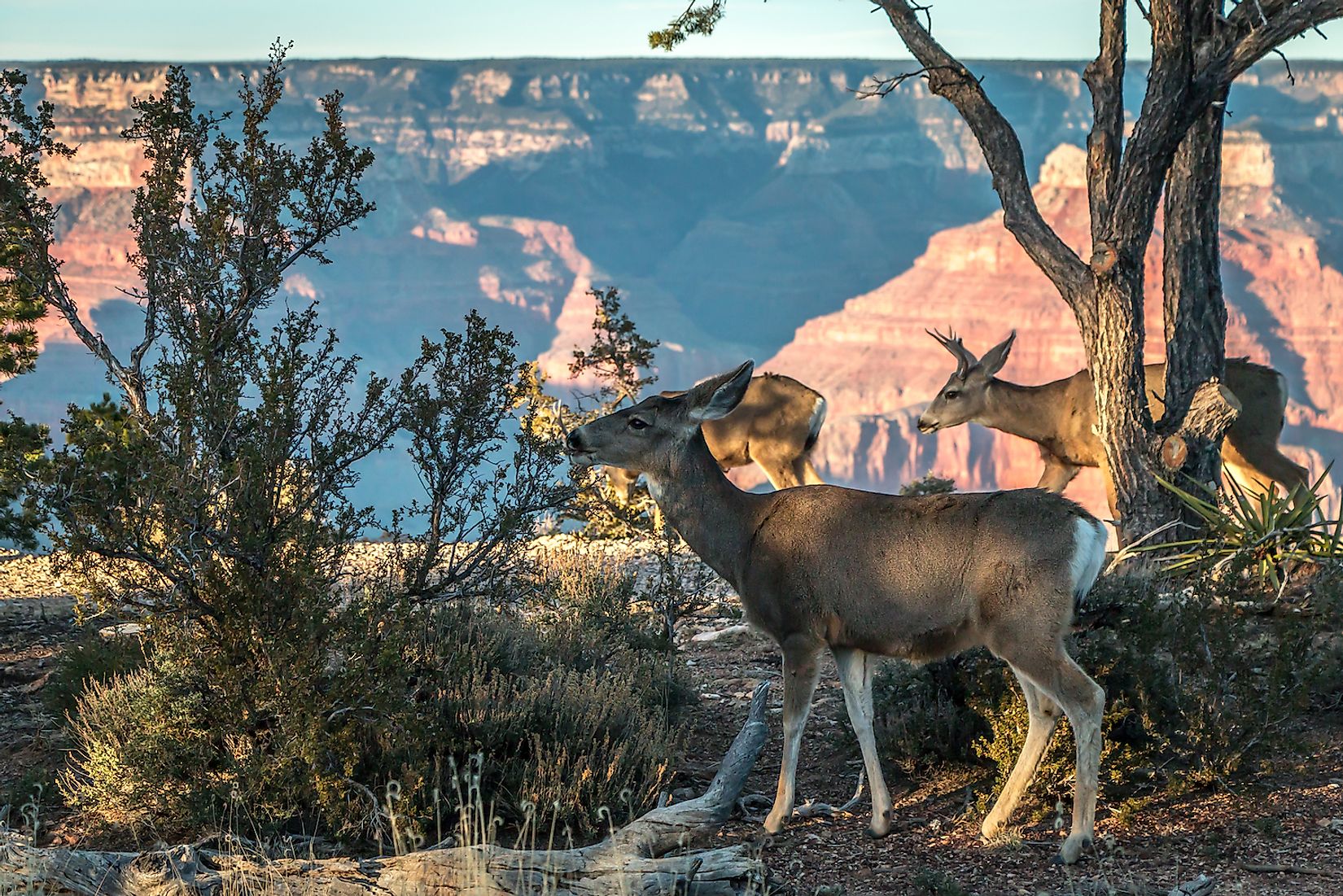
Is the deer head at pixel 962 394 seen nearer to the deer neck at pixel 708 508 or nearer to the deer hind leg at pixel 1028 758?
the deer neck at pixel 708 508

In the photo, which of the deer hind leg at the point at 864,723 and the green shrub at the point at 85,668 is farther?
the green shrub at the point at 85,668

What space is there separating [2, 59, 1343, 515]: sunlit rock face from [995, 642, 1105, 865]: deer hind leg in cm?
11814

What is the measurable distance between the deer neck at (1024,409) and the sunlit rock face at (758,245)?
357 feet

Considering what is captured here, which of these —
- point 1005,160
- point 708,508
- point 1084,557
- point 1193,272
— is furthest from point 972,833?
point 1193,272

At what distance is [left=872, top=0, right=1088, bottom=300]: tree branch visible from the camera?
10953 millimetres

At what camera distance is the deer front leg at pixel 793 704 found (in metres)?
6.74

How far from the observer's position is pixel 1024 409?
15.2 metres

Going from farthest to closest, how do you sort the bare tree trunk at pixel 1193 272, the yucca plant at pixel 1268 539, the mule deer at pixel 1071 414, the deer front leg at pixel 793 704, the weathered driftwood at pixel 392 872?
the mule deer at pixel 1071 414, the bare tree trunk at pixel 1193 272, the yucca plant at pixel 1268 539, the deer front leg at pixel 793 704, the weathered driftwood at pixel 392 872

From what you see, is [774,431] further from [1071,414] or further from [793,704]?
[793,704]

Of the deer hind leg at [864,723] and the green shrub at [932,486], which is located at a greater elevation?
the deer hind leg at [864,723]

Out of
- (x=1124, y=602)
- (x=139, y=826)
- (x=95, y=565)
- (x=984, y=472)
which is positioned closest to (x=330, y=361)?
(x=95, y=565)

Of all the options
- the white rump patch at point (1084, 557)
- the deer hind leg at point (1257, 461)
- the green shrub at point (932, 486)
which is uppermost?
the white rump patch at point (1084, 557)

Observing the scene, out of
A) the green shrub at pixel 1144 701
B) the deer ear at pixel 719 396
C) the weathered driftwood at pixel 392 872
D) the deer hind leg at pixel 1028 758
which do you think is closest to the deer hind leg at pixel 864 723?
the deer hind leg at pixel 1028 758

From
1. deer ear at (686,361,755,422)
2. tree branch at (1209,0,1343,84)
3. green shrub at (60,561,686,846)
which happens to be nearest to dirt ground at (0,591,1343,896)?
green shrub at (60,561,686,846)
